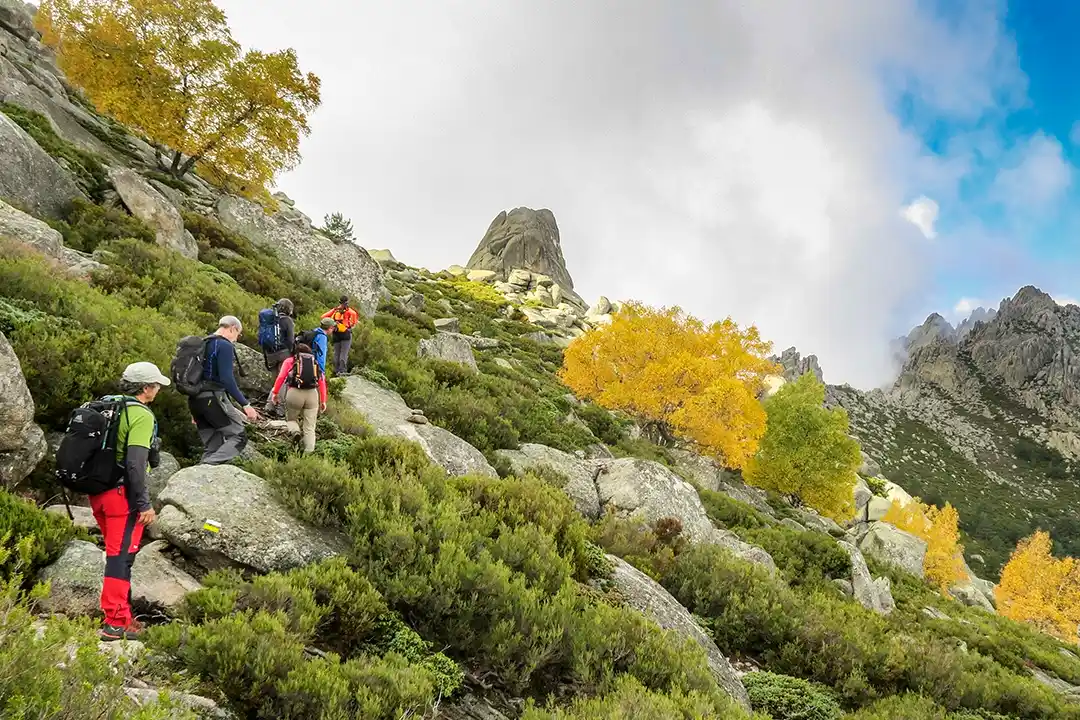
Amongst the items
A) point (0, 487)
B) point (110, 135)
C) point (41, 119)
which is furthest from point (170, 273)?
point (110, 135)

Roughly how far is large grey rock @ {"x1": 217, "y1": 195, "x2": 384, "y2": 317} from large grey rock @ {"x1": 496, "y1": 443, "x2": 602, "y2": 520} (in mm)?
12754

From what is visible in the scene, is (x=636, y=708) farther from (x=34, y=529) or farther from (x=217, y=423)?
(x=217, y=423)

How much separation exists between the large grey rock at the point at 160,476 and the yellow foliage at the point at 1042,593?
5796 cm

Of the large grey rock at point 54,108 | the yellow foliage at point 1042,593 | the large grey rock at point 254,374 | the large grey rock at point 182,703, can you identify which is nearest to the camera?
the large grey rock at point 182,703

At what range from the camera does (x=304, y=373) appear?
8609 mm

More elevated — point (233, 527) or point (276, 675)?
point (233, 527)

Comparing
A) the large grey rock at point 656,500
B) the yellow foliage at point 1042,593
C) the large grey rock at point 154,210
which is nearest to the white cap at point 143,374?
Answer: the large grey rock at point 656,500

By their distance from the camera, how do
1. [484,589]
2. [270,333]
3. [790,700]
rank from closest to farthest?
[484,589], [790,700], [270,333]

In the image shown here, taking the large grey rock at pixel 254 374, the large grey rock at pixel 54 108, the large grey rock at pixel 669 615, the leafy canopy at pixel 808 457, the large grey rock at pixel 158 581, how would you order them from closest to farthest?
1. the large grey rock at pixel 158 581
2. the large grey rock at pixel 669 615
3. the large grey rock at pixel 254 374
4. the large grey rock at pixel 54 108
5. the leafy canopy at pixel 808 457

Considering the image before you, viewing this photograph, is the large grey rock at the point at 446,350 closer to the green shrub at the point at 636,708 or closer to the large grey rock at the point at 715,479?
the large grey rock at the point at 715,479

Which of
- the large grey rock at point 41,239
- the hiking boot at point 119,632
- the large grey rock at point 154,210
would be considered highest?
the large grey rock at point 154,210

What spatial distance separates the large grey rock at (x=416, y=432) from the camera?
1124cm

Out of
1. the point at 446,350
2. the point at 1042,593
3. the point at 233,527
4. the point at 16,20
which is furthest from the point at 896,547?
the point at 16,20

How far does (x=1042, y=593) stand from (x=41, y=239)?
2699 inches
